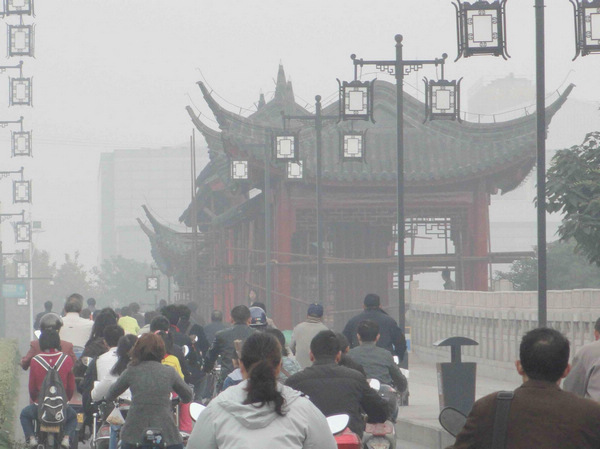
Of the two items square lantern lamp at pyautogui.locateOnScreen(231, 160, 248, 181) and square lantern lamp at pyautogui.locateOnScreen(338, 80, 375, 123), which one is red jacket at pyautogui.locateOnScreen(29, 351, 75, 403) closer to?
square lantern lamp at pyautogui.locateOnScreen(338, 80, 375, 123)

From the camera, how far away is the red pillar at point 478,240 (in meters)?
38.8

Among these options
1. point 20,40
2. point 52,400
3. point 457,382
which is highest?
point 20,40

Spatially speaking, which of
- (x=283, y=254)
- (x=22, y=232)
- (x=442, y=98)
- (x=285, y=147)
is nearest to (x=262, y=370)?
(x=442, y=98)

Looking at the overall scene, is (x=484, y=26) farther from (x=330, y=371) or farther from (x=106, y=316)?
(x=330, y=371)

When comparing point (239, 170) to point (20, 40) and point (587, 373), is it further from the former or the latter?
point (587, 373)

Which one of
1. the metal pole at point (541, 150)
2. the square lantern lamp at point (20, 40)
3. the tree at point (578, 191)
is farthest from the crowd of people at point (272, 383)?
the square lantern lamp at point (20, 40)

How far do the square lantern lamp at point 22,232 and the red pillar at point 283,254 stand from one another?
24689mm

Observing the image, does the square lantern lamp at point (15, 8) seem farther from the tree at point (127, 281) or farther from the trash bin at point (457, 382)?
the tree at point (127, 281)

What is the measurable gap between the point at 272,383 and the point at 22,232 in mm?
57719

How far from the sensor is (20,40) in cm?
3559

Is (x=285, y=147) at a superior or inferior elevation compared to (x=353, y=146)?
superior

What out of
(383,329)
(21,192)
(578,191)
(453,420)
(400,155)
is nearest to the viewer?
(453,420)

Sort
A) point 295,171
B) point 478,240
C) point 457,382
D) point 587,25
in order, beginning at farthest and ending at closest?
point 478,240 < point 295,171 < point 457,382 < point 587,25

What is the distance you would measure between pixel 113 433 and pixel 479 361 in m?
22.3
